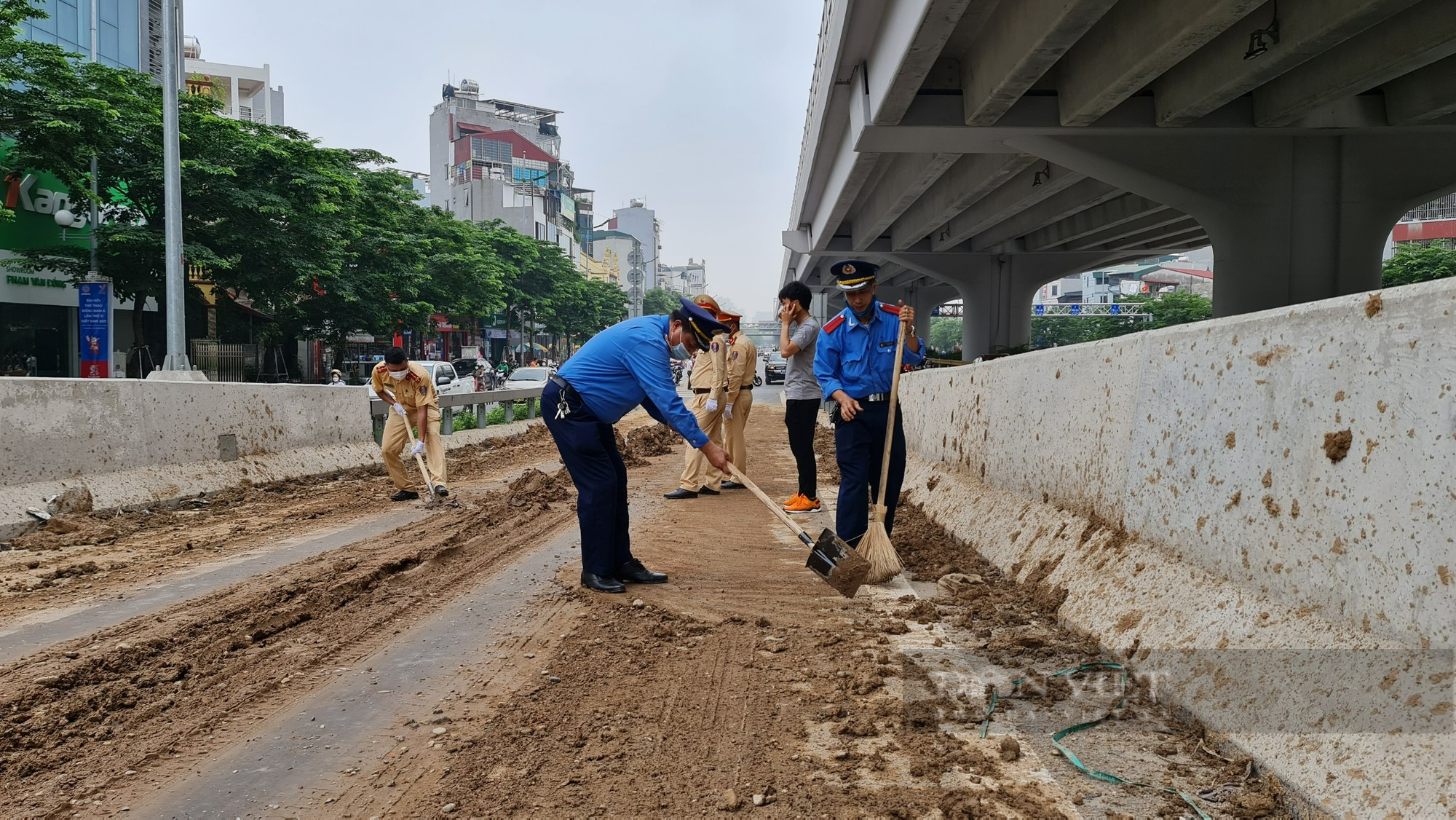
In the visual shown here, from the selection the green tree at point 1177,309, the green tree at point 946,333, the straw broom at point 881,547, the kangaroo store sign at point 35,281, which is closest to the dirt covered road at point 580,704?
the straw broom at point 881,547

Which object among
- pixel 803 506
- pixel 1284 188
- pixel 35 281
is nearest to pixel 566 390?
pixel 803 506

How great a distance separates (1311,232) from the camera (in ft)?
57.5

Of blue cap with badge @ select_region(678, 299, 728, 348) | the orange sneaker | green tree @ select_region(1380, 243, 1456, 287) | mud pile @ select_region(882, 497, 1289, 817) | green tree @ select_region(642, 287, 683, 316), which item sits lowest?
mud pile @ select_region(882, 497, 1289, 817)

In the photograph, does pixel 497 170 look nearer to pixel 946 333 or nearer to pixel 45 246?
pixel 946 333

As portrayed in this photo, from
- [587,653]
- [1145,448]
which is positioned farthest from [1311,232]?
[587,653]

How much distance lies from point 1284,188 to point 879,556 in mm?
14135

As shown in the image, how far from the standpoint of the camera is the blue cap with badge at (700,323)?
240 inches

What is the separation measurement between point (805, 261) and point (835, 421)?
124ft

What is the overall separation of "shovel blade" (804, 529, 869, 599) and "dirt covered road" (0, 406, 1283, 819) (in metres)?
0.16

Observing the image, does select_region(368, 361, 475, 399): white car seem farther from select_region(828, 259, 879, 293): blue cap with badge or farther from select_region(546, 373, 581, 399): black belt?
select_region(828, 259, 879, 293): blue cap with badge

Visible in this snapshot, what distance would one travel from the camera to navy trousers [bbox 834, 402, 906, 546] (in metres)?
6.54

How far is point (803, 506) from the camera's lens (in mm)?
9531

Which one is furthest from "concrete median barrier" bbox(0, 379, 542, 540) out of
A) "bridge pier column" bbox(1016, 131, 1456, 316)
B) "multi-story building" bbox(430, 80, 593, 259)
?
"multi-story building" bbox(430, 80, 593, 259)

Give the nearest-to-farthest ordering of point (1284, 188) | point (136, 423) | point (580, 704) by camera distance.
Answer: point (580, 704), point (136, 423), point (1284, 188)
